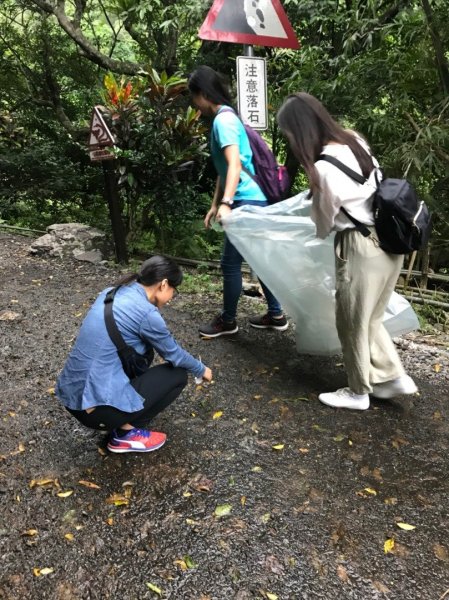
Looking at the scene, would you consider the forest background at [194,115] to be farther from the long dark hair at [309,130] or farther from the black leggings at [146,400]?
the black leggings at [146,400]

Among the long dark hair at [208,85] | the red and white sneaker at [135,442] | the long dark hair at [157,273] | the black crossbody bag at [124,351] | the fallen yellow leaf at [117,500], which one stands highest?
the long dark hair at [208,85]

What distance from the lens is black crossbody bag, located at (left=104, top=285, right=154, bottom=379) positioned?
2141 millimetres

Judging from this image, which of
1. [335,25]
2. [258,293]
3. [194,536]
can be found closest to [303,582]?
[194,536]

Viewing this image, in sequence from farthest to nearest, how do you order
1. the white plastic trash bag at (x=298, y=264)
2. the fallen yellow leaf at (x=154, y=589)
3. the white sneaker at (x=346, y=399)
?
1. the white plastic trash bag at (x=298, y=264)
2. the white sneaker at (x=346, y=399)
3. the fallen yellow leaf at (x=154, y=589)

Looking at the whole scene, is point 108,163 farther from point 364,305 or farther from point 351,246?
point 364,305

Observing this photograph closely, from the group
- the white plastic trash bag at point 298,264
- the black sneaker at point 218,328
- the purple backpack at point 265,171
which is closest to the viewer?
the white plastic trash bag at point 298,264

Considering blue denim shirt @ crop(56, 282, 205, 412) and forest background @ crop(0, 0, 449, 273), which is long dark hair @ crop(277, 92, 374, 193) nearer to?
Answer: blue denim shirt @ crop(56, 282, 205, 412)

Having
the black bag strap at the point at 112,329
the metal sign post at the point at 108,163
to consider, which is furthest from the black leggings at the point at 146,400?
the metal sign post at the point at 108,163

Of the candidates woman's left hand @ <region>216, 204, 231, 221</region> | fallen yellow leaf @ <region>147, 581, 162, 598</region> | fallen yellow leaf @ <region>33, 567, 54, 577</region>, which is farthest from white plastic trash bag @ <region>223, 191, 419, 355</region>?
fallen yellow leaf @ <region>33, 567, 54, 577</region>

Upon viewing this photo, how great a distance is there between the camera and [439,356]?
11.8ft

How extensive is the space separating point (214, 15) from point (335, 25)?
2660mm

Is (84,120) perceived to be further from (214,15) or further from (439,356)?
(439,356)

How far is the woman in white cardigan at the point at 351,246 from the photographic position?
2346 mm

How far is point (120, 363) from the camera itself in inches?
86.4
